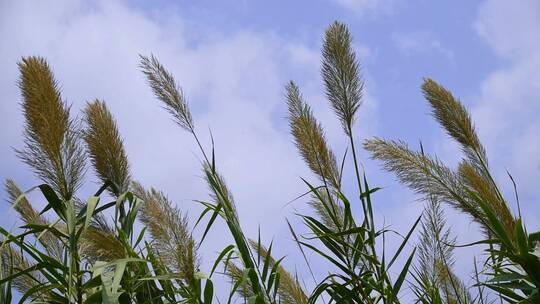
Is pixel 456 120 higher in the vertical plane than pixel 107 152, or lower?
higher

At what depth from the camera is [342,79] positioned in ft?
9.63

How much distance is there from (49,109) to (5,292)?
1.92 ft

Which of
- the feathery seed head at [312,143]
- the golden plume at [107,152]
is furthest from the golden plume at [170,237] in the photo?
the feathery seed head at [312,143]

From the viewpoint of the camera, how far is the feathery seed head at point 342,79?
292cm

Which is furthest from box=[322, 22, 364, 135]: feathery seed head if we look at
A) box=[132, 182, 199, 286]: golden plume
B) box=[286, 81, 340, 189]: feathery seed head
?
box=[132, 182, 199, 286]: golden plume

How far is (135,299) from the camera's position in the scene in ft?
7.75

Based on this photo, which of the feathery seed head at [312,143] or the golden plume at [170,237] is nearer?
the golden plume at [170,237]

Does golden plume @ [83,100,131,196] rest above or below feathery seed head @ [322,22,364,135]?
below

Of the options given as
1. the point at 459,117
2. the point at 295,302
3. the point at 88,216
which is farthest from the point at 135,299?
the point at 459,117

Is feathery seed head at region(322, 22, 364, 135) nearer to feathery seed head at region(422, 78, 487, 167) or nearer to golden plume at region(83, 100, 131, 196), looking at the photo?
feathery seed head at region(422, 78, 487, 167)

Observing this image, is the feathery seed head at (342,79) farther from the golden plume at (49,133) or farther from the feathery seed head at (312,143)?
the golden plume at (49,133)

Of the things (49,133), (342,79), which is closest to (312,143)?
(342,79)

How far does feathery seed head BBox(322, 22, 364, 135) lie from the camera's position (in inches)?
115

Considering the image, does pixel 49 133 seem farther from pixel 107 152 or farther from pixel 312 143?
pixel 312 143
